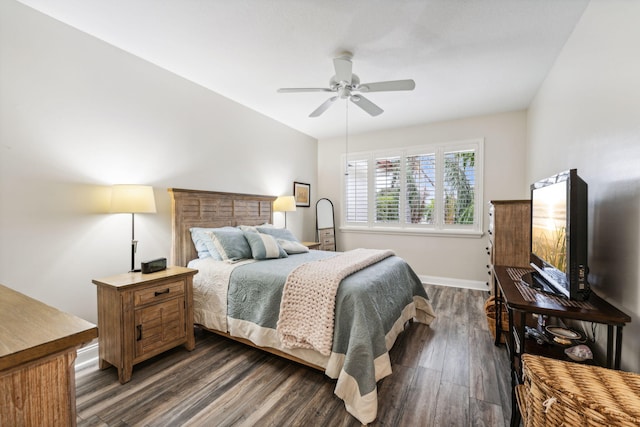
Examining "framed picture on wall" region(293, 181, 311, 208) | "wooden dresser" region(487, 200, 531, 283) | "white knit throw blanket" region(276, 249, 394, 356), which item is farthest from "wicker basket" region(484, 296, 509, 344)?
"framed picture on wall" region(293, 181, 311, 208)

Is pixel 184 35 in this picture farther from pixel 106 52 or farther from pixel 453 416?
pixel 453 416

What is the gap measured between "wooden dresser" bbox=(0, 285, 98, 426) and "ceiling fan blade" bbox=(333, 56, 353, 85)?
2.42m

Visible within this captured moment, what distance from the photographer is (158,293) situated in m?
2.32

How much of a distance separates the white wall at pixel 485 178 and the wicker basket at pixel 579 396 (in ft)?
12.1

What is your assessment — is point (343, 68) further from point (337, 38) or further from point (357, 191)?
point (357, 191)

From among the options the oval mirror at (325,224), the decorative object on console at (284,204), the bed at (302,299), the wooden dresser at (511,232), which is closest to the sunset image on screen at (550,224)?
the wooden dresser at (511,232)

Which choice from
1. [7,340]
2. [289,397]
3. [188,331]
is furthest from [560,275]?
[188,331]

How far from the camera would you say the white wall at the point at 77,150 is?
2.04 metres

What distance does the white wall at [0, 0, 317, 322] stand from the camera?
Result: 204 cm

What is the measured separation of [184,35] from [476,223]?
4.45 meters

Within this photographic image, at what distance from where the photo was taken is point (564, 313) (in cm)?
140

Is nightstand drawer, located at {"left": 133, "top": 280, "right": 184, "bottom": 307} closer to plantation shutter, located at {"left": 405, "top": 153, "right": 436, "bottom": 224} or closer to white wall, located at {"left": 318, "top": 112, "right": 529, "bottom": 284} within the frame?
white wall, located at {"left": 318, "top": 112, "right": 529, "bottom": 284}

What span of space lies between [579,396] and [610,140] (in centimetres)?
160

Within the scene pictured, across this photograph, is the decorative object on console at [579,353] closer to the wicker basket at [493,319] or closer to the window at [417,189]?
the wicker basket at [493,319]
